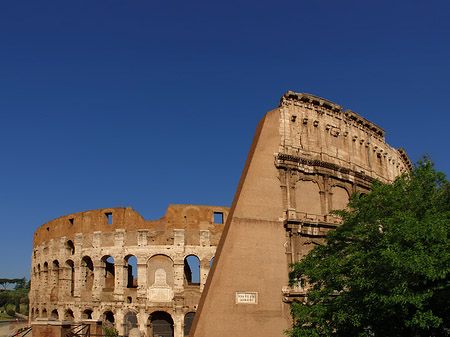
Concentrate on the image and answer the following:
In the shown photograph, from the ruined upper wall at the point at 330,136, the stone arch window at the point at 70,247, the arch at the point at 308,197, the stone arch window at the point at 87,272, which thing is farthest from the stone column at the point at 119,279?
the ruined upper wall at the point at 330,136

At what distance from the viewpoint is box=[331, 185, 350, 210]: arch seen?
2558cm

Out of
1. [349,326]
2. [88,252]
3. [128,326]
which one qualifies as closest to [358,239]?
[349,326]

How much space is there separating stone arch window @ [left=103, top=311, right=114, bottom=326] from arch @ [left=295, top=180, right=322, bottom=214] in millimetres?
17584

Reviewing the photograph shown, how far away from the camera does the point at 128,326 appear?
30109mm

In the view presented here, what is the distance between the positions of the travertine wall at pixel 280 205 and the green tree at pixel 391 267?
235 cm

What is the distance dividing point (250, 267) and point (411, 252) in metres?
8.94

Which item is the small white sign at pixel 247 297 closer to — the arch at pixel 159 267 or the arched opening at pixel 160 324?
the arch at pixel 159 267

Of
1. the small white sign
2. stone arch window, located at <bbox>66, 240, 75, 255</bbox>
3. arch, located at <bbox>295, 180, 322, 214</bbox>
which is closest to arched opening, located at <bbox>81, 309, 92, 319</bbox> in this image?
stone arch window, located at <bbox>66, 240, 75, 255</bbox>

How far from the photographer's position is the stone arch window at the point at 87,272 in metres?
33.6

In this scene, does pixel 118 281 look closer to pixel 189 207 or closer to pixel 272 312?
pixel 189 207

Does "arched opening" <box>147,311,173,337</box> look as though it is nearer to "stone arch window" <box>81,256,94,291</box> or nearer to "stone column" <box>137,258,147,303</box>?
"stone column" <box>137,258,147,303</box>

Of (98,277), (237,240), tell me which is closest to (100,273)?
(98,277)

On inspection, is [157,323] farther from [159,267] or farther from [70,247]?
[70,247]

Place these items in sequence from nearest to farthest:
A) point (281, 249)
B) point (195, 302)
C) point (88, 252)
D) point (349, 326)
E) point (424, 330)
Result: point (424, 330) → point (349, 326) → point (281, 249) → point (195, 302) → point (88, 252)
